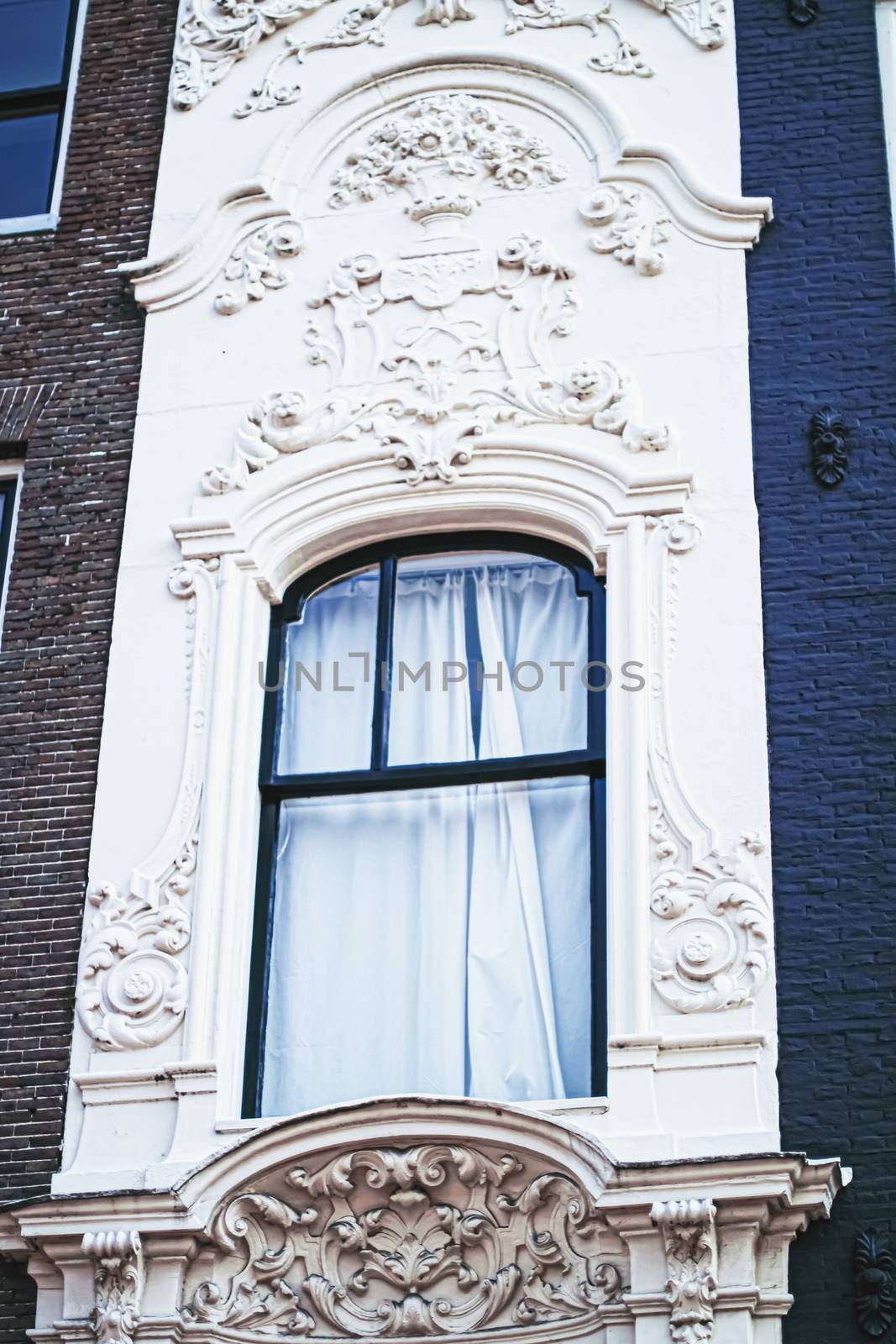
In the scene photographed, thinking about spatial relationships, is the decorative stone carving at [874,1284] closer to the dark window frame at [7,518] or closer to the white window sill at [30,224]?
the dark window frame at [7,518]

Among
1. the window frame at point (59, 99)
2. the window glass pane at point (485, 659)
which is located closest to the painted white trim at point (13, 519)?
the window frame at point (59, 99)

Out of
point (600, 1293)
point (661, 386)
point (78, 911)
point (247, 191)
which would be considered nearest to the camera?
point (600, 1293)

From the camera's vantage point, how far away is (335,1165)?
10.2 m

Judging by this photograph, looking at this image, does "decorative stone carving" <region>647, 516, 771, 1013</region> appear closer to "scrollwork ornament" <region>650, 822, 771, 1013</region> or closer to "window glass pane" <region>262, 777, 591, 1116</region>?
"scrollwork ornament" <region>650, 822, 771, 1013</region>

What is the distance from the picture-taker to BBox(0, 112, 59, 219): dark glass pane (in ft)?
46.4

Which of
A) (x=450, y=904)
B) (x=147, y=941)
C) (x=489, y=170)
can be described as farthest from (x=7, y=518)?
(x=450, y=904)

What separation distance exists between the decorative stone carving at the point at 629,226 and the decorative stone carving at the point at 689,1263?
5.01 m

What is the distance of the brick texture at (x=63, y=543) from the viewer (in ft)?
36.1

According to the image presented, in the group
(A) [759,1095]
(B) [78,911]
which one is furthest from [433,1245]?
(B) [78,911]

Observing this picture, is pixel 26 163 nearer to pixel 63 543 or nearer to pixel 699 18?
pixel 63 543

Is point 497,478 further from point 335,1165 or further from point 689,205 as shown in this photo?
point 335,1165

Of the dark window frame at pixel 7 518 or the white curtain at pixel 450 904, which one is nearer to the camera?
the white curtain at pixel 450 904

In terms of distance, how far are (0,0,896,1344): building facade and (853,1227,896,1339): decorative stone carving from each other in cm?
2

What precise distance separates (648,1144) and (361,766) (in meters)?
2.53
